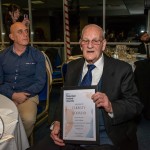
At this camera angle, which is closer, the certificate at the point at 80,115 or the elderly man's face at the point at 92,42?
the certificate at the point at 80,115

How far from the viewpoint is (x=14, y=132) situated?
129 cm

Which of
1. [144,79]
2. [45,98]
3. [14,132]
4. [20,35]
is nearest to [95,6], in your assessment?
[144,79]

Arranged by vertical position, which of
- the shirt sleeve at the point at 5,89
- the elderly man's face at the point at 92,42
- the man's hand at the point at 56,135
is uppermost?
the elderly man's face at the point at 92,42

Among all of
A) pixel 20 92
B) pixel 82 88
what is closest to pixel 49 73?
pixel 20 92

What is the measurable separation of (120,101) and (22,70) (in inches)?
49.0

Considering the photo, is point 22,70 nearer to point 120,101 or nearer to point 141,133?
point 120,101

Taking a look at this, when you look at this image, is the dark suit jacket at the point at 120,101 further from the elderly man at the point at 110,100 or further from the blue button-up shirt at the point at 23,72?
the blue button-up shirt at the point at 23,72

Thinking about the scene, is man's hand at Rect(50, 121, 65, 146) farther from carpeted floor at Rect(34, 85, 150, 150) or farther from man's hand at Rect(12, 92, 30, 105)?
carpeted floor at Rect(34, 85, 150, 150)

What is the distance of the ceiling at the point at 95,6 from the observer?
7787mm

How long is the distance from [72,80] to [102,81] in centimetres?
25

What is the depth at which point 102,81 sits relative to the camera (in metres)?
1.71

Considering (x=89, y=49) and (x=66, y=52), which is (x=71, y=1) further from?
(x=89, y=49)

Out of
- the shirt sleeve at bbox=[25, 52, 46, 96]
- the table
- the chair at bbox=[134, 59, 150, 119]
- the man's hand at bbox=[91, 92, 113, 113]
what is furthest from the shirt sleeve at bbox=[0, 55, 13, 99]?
the chair at bbox=[134, 59, 150, 119]

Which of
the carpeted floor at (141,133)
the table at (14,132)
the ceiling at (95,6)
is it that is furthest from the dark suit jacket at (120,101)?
the ceiling at (95,6)
